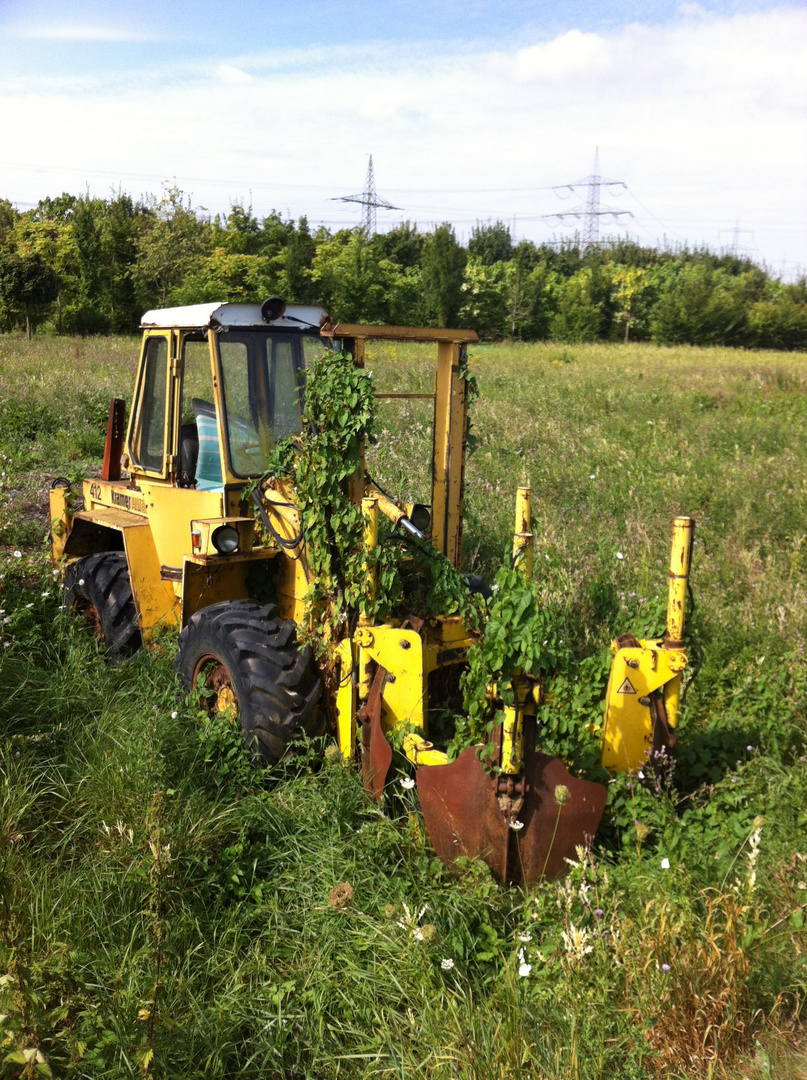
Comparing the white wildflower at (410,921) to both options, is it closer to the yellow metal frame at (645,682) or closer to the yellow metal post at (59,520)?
the yellow metal frame at (645,682)

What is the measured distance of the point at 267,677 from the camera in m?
4.02

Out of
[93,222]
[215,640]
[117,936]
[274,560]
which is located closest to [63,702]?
[215,640]

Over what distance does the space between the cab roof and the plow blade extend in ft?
8.41

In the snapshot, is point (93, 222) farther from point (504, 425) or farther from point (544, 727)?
point (544, 727)

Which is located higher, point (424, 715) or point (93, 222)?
point (93, 222)

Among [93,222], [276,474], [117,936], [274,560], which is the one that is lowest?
[117,936]

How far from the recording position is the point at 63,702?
4.67 metres

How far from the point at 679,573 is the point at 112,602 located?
11.5 ft

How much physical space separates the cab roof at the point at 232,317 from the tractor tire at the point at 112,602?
156cm

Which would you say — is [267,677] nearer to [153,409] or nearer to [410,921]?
[410,921]

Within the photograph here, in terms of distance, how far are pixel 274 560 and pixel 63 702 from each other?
1.38 metres

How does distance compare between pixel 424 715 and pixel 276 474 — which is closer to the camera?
pixel 424 715

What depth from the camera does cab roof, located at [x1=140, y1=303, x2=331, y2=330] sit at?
14.7 feet

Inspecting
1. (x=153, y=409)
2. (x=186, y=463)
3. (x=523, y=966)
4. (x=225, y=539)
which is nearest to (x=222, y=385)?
(x=186, y=463)
